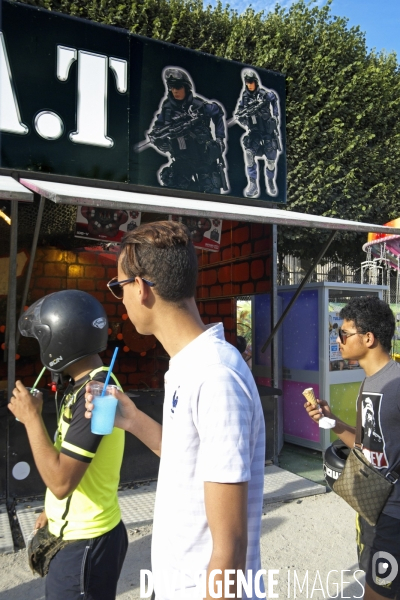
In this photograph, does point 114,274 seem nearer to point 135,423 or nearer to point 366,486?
point 366,486

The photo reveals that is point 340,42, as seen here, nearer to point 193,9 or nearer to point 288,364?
point 193,9

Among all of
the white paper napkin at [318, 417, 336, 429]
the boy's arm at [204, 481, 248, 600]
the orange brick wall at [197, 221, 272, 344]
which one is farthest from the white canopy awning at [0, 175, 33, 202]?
the orange brick wall at [197, 221, 272, 344]

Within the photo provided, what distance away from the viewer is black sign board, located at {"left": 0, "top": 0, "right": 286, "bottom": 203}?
5258mm

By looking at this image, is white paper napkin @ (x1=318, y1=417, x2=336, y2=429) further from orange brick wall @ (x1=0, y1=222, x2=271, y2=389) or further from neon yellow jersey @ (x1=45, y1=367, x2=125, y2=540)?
orange brick wall @ (x1=0, y1=222, x2=271, y2=389)

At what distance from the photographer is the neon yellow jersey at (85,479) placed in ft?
6.35

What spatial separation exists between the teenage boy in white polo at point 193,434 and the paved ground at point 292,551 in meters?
2.43

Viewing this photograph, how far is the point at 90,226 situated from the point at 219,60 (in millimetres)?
2803

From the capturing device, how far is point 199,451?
1.30 meters

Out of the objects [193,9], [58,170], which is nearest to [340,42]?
[193,9]

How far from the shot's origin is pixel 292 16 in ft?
57.4

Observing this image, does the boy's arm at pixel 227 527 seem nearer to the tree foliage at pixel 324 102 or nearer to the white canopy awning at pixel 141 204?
the white canopy awning at pixel 141 204

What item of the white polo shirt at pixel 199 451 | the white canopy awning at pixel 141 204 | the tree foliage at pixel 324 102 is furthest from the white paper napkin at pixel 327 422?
the tree foliage at pixel 324 102

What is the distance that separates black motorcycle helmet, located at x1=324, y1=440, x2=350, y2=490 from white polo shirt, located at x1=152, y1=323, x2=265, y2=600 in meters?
1.67

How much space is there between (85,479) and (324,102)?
17.8 metres
